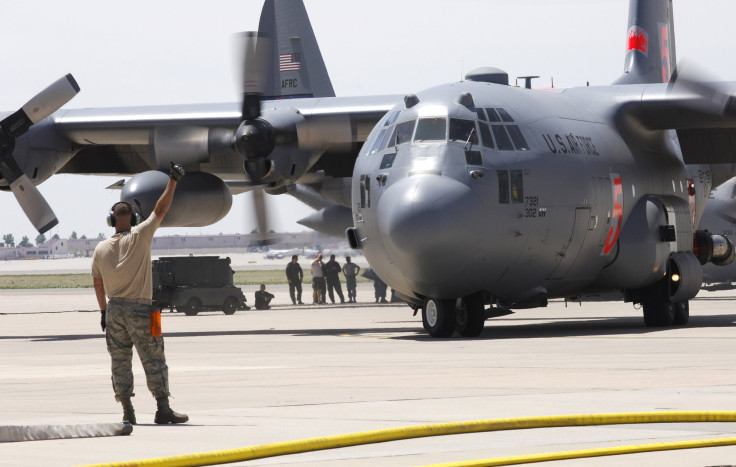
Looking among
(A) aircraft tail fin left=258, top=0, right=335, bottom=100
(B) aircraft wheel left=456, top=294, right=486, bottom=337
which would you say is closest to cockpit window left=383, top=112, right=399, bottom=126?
(B) aircraft wheel left=456, top=294, right=486, bottom=337

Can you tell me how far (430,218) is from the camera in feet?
59.5

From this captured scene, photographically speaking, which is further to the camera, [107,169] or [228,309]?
[228,309]

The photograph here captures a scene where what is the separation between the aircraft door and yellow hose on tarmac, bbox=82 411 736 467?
11599 millimetres

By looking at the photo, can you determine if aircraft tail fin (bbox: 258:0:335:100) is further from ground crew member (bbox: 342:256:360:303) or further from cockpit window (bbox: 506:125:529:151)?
cockpit window (bbox: 506:125:529:151)

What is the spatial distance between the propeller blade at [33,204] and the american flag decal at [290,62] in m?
15.1

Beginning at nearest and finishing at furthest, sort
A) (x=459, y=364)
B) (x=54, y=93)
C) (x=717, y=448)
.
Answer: (x=717, y=448)
(x=459, y=364)
(x=54, y=93)

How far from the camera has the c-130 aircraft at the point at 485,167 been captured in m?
18.8

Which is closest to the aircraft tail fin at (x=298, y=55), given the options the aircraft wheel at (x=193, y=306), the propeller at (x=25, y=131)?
the aircraft wheel at (x=193, y=306)

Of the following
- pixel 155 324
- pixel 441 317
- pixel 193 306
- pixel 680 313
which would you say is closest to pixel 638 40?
pixel 680 313

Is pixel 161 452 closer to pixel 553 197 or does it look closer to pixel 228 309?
pixel 553 197

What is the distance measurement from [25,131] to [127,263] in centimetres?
1487

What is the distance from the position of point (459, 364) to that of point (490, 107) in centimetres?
656

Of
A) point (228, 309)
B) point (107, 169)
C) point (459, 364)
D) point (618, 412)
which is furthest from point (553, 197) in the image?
point (228, 309)

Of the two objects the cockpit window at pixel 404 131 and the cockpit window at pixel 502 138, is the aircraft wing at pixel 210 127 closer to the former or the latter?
the cockpit window at pixel 404 131
